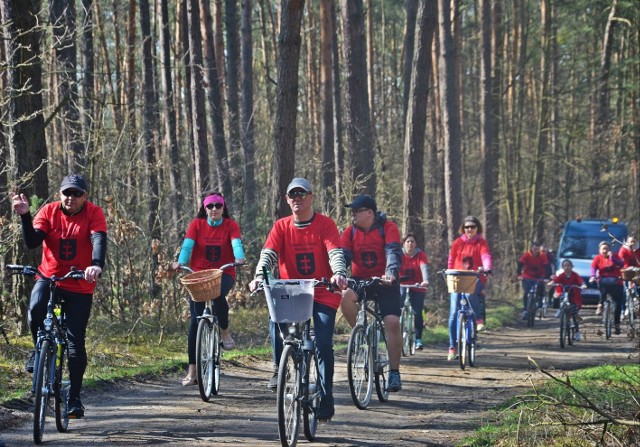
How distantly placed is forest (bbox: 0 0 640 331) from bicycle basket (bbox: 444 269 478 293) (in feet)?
12.1

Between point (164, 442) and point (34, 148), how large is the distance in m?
6.64

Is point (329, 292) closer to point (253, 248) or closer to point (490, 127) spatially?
point (253, 248)

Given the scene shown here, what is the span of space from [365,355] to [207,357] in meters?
1.64

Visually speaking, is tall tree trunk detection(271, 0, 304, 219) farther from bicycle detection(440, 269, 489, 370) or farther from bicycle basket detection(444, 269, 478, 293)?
bicycle basket detection(444, 269, 478, 293)

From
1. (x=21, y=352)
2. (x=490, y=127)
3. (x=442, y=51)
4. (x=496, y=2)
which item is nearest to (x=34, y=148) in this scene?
(x=21, y=352)

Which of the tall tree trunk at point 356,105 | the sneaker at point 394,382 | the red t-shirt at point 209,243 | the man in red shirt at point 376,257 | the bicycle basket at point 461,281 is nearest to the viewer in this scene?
the man in red shirt at point 376,257

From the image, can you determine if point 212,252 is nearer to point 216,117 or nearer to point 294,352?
point 294,352

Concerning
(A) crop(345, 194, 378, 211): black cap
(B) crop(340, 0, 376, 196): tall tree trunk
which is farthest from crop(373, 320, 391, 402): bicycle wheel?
(B) crop(340, 0, 376, 196): tall tree trunk

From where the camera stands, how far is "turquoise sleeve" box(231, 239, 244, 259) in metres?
11.1

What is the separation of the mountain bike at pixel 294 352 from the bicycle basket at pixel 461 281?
242 inches

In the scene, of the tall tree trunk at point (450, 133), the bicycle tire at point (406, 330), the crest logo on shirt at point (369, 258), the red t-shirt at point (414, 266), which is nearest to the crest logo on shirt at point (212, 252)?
the crest logo on shirt at point (369, 258)

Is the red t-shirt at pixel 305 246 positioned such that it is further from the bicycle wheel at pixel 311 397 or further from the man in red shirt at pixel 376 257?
the man in red shirt at pixel 376 257

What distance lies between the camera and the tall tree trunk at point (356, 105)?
21297 millimetres

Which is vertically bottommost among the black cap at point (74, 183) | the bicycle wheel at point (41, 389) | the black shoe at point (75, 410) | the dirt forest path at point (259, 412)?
the dirt forest path at point (259, 412)
